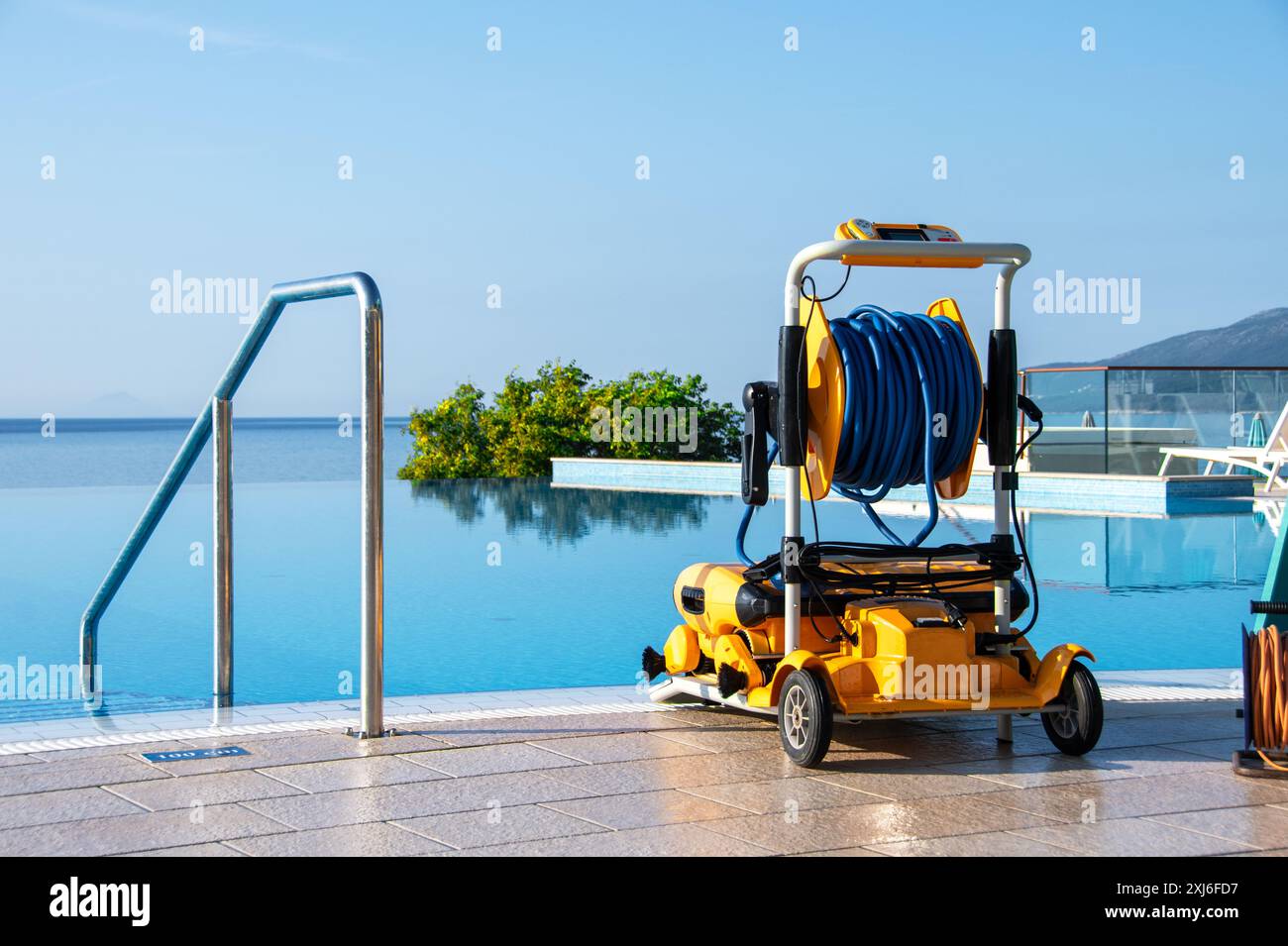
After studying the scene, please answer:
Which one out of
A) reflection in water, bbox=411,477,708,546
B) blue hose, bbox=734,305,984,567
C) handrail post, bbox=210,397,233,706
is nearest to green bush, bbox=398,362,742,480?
reflection in water, bbox=411,477,708,546

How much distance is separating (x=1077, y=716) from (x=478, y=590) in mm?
7729

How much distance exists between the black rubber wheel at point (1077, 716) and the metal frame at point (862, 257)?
186 mm

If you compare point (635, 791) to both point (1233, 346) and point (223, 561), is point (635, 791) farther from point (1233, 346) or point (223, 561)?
point (1233, 346)

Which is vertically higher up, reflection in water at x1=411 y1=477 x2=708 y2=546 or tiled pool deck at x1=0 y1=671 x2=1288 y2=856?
reflection in water at x1=411 y1=477 x2=708 y2=546

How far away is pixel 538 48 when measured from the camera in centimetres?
2288

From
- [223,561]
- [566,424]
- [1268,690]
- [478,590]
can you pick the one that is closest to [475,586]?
[478,590]

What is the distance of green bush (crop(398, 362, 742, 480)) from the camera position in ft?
81.7

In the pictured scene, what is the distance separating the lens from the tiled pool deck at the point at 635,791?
3.91m

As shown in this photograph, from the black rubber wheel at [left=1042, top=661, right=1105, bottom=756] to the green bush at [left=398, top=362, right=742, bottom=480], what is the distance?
64.8 feet

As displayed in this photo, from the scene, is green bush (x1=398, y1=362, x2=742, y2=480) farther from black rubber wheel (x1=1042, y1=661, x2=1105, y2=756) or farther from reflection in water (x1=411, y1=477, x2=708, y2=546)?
black rubber wheel (x1=1042, y1=661, x2=1105, y2=756)

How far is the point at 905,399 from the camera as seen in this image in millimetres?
5051
